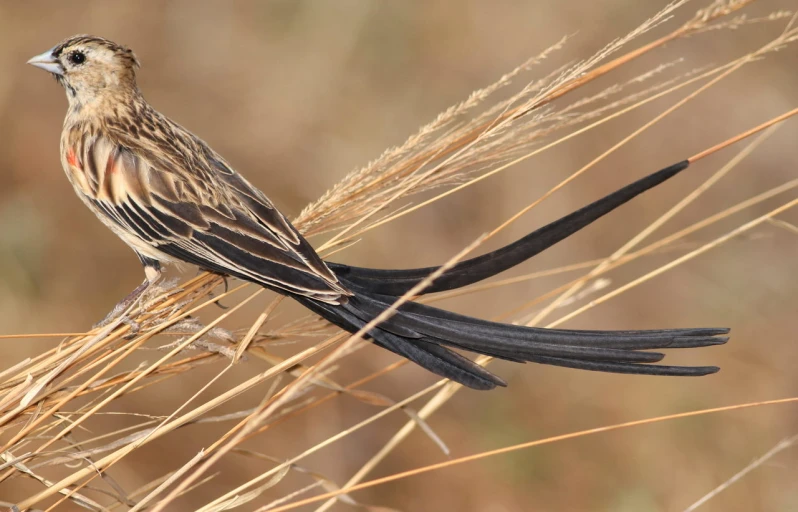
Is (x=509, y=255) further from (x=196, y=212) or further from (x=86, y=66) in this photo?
(x=86, y=66)

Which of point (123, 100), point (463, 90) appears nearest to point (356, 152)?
point (463, 90)

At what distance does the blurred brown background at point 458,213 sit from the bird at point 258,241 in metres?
1.64

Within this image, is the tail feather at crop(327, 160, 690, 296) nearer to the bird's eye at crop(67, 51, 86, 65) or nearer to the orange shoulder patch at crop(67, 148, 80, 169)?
the orange shoulder patch at crop(67, 148, 80, 169)

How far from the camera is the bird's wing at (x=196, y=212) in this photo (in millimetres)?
2111

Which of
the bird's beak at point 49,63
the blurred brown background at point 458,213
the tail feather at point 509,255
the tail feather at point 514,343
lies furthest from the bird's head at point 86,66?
the blurred brown background at point 458,213

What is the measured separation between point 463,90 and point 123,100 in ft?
9.21

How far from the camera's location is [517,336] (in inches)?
63.2

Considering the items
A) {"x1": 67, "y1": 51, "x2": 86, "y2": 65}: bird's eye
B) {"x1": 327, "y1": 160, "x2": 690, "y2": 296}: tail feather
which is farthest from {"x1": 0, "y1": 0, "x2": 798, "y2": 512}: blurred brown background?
{"x1": 327, "y1": 160, "x2": 690, "y2": 296}: tail feather

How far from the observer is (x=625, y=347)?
1537mm

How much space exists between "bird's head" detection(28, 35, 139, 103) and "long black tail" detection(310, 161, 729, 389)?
4.58ft

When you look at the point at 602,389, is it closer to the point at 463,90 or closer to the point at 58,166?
the point at 463,90

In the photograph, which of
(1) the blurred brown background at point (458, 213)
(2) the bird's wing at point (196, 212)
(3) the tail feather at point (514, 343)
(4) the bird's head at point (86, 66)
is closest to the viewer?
(3) the tail feather at point (514, 343)

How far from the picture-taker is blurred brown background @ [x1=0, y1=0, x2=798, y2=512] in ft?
13.0

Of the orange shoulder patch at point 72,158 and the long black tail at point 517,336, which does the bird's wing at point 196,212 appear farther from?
the long black tail at point 517,336
